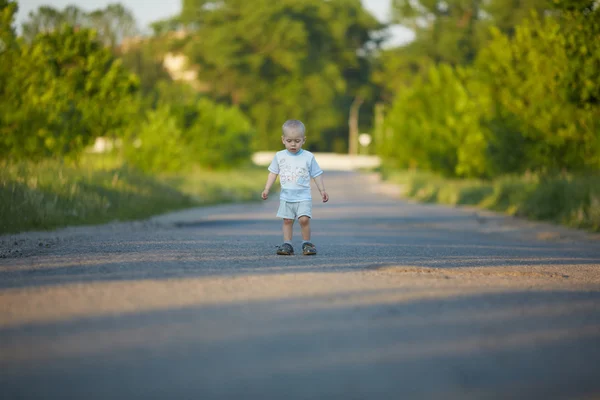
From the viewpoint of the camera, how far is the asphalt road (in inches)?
170

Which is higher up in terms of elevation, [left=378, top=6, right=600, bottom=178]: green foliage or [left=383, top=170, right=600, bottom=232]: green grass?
[left=378, top=6, right=600, bottom=178]: green foliage

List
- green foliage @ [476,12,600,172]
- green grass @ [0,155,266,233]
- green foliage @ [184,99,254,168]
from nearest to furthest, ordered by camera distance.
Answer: green grass @ [0,155,266,233] → green foliage @ [476,12,600,172] → green foliage @ [184,99,254,168]

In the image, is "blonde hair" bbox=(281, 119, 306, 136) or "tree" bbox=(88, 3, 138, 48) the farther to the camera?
"tree" bbox=(88, 3, 138, 48)

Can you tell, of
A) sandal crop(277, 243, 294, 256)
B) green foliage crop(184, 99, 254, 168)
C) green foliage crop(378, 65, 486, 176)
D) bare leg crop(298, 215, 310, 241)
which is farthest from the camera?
green foliage crop(184, 99, 254, 168)

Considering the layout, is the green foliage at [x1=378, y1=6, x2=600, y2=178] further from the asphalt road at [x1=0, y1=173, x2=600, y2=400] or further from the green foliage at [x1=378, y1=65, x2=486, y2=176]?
the asphalt road at [x1=0, y1=173, x2=600, y2=400]

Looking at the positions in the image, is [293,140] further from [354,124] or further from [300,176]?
[354,124]

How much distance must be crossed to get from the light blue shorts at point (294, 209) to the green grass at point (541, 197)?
822 cm

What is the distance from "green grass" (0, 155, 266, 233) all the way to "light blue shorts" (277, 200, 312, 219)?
198 inches

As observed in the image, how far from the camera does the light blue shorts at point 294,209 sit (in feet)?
34.1

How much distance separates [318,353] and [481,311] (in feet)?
5.58

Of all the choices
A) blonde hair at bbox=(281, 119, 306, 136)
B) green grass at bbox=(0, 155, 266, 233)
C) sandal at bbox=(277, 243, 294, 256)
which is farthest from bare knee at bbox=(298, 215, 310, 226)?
green grass at bbox=(0, 155, 266, 233)

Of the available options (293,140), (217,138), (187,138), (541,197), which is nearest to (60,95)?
(541,197)

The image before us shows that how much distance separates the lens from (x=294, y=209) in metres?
10.5

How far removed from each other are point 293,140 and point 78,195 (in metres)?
7.69
